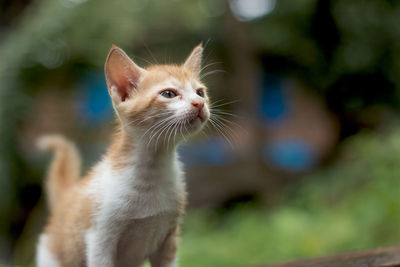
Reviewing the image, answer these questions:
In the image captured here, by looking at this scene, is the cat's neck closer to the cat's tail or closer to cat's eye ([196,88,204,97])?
cat's eye ([196,88,204,97])

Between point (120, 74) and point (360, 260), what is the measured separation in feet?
2.75

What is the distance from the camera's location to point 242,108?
390 centimetres

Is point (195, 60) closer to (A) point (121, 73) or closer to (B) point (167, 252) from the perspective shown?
(A) point (121, 73)

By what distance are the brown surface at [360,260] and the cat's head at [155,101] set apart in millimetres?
600

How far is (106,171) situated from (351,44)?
385cm

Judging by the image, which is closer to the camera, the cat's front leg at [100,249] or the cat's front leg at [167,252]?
the cat's front leg at [100,249]

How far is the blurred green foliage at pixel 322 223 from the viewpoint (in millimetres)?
2586

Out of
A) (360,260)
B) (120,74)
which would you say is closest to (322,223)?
(360,260)

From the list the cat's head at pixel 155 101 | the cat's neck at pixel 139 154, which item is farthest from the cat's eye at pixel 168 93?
the cat's neck at pixel 139 154

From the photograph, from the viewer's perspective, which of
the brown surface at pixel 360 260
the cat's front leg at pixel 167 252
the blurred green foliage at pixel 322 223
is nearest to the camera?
the cat's front leg at pixel 167 252

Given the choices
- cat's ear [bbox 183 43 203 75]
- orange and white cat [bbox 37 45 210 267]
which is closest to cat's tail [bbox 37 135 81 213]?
orange and white cat [bbox 37 45 210 267]

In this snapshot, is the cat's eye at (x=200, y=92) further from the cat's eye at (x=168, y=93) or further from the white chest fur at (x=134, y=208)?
the white chest fur at (x=134, y=208)

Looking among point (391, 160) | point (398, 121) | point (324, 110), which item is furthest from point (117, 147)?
point (324, 110)

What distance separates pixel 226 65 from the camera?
430cm
